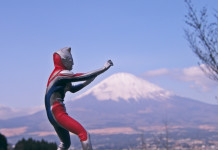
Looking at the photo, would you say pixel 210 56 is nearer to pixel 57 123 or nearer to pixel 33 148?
pixel 33 148

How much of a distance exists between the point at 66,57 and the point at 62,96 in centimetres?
62

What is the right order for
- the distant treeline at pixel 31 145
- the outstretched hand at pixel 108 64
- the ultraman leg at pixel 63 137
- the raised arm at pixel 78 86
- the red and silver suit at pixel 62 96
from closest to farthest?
the red and silver suit at pixel 62 96 → the outstretched hand at pixel 108 64 → the ultraman leg at pixel 63 137 → the raised arm at pixel 78 86 → the distant treeline at pixel 31 145

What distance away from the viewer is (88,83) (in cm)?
791

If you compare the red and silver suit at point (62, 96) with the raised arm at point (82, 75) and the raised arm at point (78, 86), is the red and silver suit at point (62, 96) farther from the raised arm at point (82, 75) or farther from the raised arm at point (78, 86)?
the raised arm at point (78, 86)

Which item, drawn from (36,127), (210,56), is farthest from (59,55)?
(36,127)

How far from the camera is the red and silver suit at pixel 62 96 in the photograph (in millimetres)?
7250

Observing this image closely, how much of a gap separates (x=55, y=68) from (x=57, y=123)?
2.94 ft

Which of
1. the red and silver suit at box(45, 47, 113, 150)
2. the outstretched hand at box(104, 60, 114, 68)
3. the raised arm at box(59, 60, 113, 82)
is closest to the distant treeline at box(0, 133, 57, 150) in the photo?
the red and silver suit at box(45, 47, 113, 150)

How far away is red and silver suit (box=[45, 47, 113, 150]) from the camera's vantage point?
7250mm

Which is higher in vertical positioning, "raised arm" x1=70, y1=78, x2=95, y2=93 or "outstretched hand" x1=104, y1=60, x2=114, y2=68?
"outstretched hand" x1=104, y1=60, x2=114, y2=68

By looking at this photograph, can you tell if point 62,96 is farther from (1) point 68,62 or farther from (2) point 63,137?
(2) point 63,137

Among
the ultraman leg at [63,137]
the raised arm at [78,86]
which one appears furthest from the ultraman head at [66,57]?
the ultraman leg at [63,137]

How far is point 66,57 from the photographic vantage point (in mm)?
7539

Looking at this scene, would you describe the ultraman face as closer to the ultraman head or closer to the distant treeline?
the ultraman head
